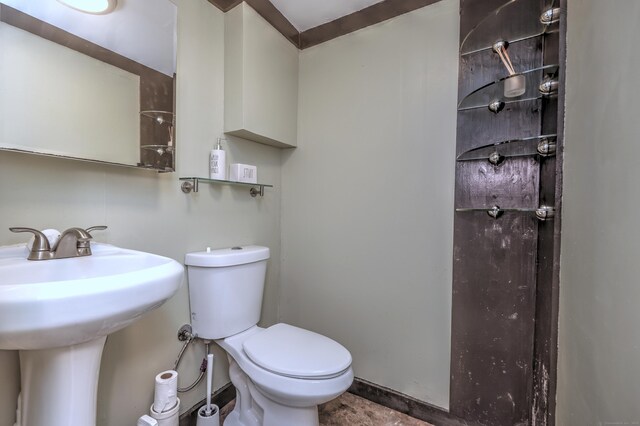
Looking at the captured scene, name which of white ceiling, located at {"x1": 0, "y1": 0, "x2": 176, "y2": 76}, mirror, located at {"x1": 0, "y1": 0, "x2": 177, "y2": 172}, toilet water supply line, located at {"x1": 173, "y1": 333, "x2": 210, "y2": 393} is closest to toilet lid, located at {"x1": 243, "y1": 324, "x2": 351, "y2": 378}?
toilet water supply line, located at {"x1": 173, "y1": 333, "x2": 210, "y2": 393}

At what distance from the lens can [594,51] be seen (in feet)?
2.03

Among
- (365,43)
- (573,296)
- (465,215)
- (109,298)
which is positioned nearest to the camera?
(109,298)

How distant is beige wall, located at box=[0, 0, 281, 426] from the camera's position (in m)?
0.81

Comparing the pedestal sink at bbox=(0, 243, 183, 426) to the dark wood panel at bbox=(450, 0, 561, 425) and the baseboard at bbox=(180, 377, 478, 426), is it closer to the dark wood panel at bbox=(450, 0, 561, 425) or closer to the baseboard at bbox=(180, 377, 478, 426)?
the baseboard at bbox=(180, 377, 478, 426)

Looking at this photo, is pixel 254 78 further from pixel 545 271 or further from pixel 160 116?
pixel 545 271

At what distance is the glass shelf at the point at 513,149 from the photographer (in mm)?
1010

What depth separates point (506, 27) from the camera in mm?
1139

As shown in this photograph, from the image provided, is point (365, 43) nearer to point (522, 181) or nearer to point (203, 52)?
point (203, 52)

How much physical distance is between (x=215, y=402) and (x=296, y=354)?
0.63 m

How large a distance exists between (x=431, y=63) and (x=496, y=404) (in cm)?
153

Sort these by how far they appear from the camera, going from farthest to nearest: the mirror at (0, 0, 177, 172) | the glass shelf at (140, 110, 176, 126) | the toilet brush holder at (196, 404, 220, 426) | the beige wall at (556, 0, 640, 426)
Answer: the toilet brush holder at (196, 404, 220, 426) → the glass shelf at (140, 110, 176, 126) → the mirror at (0, 0, 177, 172) → the beige wall at (556, 0, 640, 426)

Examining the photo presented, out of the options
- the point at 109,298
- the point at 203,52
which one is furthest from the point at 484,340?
the point at 203,52

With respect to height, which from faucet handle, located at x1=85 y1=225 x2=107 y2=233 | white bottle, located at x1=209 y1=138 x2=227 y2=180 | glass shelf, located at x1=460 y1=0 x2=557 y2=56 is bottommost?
faucet handle, located at x1=85 y1=225 x2=107 y2=233

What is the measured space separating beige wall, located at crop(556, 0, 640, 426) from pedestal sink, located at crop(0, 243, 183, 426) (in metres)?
0.92
